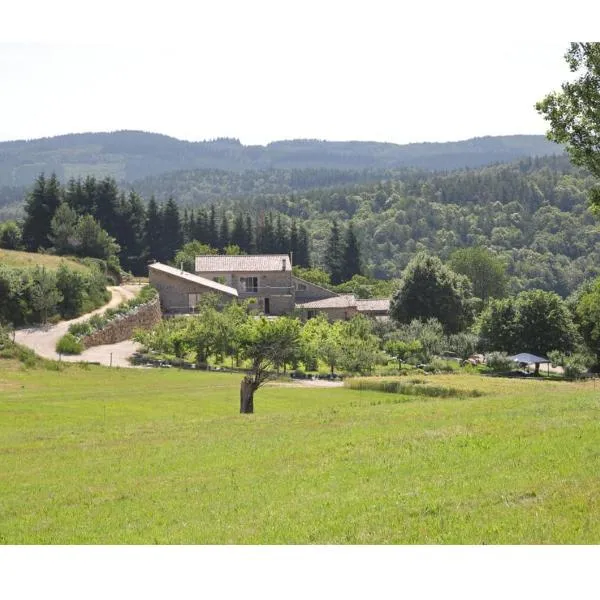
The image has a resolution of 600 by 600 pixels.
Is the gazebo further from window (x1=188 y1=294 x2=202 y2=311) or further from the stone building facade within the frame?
window (x1=188 y1=294 x2=202 y2=311)

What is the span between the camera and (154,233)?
98.6 metres

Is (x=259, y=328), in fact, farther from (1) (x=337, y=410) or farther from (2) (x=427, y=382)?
(1) (x=337, y=410)

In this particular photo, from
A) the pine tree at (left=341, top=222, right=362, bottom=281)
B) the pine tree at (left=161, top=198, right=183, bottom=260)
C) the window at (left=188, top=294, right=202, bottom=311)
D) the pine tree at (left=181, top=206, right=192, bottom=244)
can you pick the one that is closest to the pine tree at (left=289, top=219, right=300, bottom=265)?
the pine tree at (left=341, top=222, right=362, bottom=281)

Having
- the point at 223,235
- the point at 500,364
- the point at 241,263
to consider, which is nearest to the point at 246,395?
the point at 500,364

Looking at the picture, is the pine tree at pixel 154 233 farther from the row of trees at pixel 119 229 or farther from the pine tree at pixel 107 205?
the pine tree at pixel 107 205

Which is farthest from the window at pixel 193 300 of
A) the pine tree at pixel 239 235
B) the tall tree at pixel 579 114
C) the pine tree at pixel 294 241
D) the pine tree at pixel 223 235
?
the tall tree at pixel 579 114

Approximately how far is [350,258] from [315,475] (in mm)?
96628

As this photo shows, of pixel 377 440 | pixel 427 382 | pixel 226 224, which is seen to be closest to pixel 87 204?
pixel 226 224

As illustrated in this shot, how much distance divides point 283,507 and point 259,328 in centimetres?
3734

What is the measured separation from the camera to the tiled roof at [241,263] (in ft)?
261

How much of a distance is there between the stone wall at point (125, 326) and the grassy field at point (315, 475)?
90.5 feet

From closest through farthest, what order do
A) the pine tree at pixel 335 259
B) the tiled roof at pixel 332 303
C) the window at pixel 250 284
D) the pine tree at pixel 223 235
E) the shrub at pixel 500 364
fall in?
the shrub at pixel 500 364 < the tiled roof at pixel 332 303 < the window at pixel 250 284 < the pine tree at pixel 223 235 < the pine tree at pixel 335 259

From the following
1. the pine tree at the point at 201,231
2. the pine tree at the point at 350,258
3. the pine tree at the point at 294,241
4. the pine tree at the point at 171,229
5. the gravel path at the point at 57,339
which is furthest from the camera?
the pine tree at the point at 350,258

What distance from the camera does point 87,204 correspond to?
92812mm
